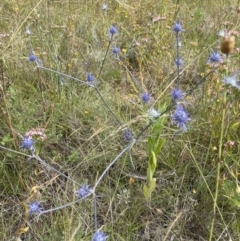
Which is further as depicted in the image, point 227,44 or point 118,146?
point 118,146

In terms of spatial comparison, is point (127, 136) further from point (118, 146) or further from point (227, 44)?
point (227, 44)

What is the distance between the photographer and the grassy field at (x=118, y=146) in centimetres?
109

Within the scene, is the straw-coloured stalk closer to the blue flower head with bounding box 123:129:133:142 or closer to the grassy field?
the grassy field

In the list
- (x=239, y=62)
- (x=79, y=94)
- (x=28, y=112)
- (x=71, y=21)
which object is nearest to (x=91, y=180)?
(x=28, y=112)

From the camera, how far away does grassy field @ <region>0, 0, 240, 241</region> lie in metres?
1.09

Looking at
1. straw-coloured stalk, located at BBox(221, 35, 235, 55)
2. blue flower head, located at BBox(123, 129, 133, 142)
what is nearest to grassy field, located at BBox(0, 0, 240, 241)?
blue flower head, located at BBox(123, 129, 133, 142)

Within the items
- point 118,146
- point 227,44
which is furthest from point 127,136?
point 227,44

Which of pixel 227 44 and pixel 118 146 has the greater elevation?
pixel 227 44

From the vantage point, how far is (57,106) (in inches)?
59.4

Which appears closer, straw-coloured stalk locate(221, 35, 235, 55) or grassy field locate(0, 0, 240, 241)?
straw-coloured stalk locate(221, 35, 235, 55)

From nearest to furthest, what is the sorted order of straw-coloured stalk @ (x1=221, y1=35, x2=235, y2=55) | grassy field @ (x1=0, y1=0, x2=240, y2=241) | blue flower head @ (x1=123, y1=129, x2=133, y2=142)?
straw-coloured stalk @ (x1=221, y1=35, x2=235, y2=55) < grassy field @ (x1=0, y1=0, x2=240, y2=241) < blue flower head @ (x1=123, y1=129, x2=133, y2=142)

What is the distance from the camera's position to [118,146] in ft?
4.38

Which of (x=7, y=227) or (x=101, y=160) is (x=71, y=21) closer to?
(x=101, y=160)

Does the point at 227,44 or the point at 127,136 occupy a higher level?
the point at 227,44
